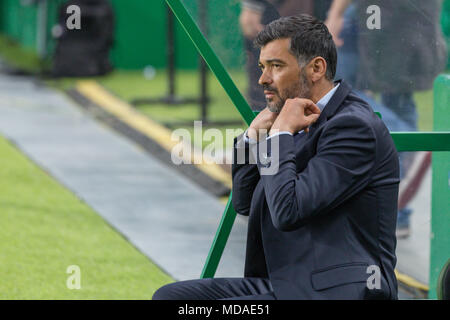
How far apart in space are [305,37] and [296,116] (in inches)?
11.2

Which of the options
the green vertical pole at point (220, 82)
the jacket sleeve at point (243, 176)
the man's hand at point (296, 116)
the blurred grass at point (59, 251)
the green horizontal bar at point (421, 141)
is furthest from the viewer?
the blurred grass at point (59, 251)

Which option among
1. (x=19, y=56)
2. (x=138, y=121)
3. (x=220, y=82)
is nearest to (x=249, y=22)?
(x=220, y=82)

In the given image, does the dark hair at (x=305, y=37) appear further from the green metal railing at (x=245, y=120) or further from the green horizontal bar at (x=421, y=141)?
the green horizontal bar at (x=421, y=141)

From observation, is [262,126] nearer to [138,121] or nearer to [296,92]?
[296,92]

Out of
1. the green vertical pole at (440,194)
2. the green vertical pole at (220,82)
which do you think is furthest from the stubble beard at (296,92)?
the green vertical pole at (440,194)

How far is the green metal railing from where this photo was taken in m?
3.71

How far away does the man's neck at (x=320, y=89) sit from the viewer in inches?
123

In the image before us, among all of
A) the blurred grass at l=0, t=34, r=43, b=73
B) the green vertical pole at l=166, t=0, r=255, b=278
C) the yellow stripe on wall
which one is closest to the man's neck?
the green vertical pole at l=166, t=0, r=255, b=278

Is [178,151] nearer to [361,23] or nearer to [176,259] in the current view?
[176,259]

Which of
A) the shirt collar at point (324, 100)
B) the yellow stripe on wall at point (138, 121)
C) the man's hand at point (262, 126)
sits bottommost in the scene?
the yellow stripe on wall at point (138, 121)

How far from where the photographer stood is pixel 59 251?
578 cm

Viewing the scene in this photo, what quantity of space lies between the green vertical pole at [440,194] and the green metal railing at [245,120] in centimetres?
38

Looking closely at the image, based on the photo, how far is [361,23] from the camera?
4.33m

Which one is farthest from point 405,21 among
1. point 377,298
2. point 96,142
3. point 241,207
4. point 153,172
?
point 96,142
